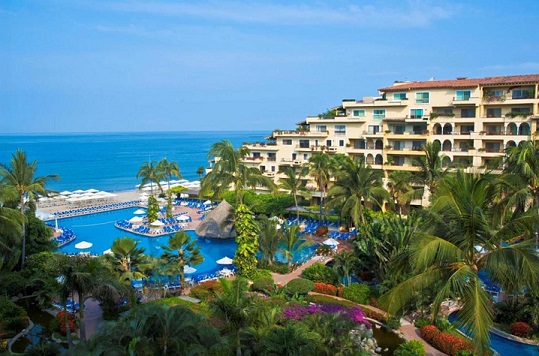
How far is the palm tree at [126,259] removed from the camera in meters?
24.5

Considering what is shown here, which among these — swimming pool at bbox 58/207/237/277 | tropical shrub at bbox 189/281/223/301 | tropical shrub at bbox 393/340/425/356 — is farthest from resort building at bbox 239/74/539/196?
tropical shrub at bbox 189/281/223/301

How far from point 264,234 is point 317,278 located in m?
5.18

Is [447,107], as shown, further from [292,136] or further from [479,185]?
[479,185]

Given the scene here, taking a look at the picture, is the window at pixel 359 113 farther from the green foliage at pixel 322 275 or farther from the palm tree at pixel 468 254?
the palm tree at pixel 468 254

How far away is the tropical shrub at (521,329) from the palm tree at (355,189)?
1607 cm

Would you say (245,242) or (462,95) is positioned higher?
(462,95)

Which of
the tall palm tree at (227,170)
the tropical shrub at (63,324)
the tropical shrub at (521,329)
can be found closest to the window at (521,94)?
the tall palm tree at (227,170)

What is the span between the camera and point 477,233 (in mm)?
12148

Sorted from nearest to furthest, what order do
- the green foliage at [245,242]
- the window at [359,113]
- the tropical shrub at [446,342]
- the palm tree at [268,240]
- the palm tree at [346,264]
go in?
the tropical shrub at [446,342], the palm tree at [346,264], the green foliage at [245,242], the palm tree at [268,240], the window at [359,113]

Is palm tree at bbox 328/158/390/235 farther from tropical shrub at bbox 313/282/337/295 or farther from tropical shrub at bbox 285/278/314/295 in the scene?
tropical shrub at bbox 285/278/314/295

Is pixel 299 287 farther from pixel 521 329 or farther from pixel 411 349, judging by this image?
pixel 521 329

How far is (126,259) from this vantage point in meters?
25.3

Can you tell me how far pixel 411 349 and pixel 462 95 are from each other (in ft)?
110

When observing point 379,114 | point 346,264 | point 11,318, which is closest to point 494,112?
point 379,114
